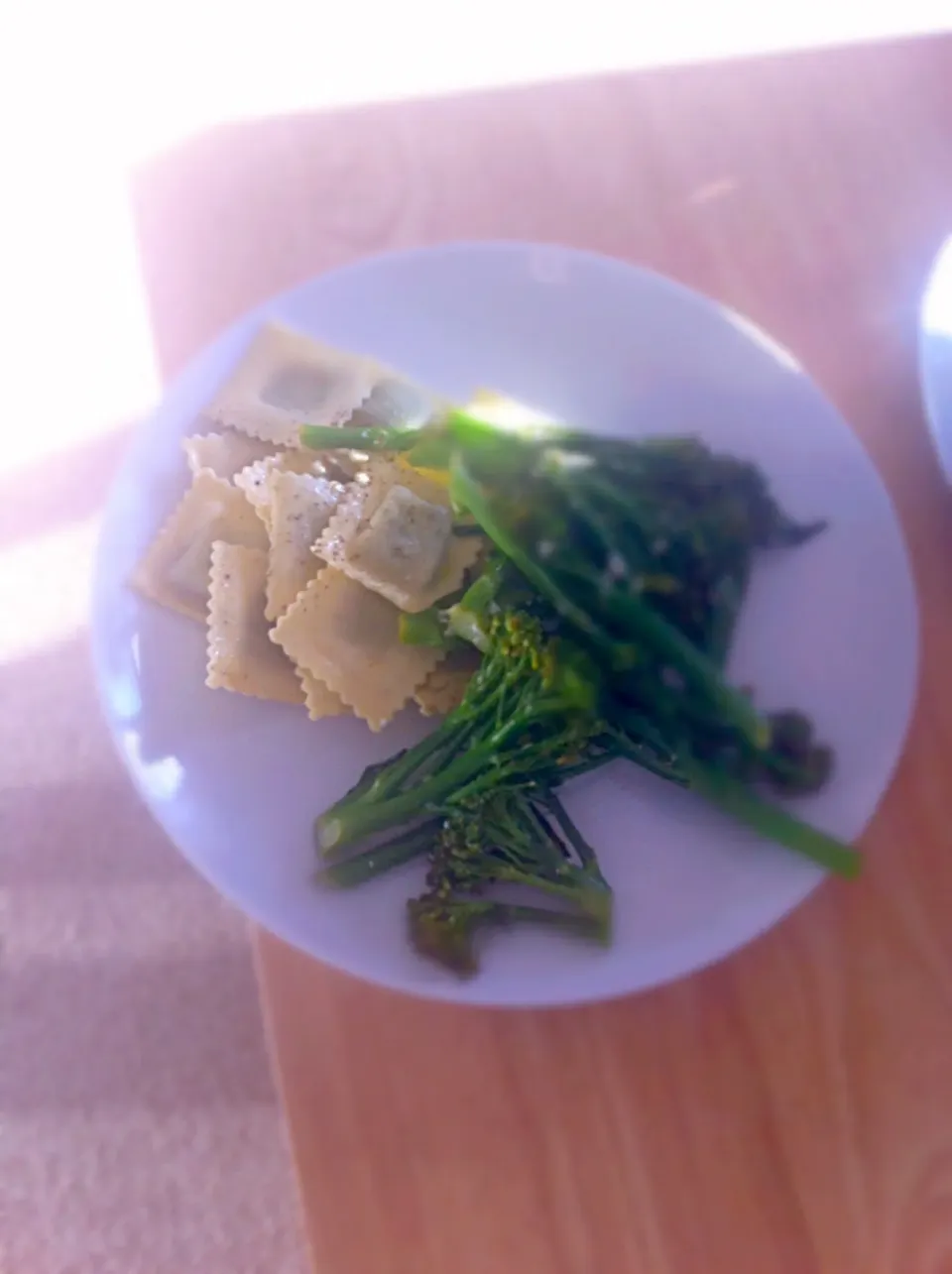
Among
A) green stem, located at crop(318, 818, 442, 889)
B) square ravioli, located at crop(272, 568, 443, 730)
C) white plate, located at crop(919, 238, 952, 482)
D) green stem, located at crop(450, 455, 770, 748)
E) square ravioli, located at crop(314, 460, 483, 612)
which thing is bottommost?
green stem, located at crop(318, 818, 442, 889)

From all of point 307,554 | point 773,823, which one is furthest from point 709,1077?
point 307,554

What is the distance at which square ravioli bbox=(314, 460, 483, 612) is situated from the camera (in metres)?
0.90

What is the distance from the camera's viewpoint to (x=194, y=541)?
36.4 inches

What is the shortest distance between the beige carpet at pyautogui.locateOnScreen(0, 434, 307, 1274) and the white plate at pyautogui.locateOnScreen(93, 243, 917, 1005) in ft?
2.34

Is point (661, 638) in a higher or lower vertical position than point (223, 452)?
higher

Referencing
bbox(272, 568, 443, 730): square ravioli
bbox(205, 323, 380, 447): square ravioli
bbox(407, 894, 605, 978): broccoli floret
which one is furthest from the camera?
bbox(205, 323, 380, 447): square ravioli

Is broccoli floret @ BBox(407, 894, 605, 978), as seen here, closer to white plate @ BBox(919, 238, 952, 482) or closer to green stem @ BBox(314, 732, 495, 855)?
green stem @ BBox(314, 732, 495, 855)

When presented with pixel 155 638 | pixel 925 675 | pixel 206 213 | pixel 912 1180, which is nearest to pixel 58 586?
pixel 206 213

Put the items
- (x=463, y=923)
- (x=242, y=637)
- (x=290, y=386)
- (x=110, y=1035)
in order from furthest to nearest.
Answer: (x=110, y=1035) < (x=290, y=386) < (x=242, y=637) < (x=463, y=923)

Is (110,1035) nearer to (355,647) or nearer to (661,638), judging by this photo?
(355,647)

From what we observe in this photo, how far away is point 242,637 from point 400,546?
0.16 meters

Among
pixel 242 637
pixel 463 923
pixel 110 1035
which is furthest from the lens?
pixel 110 1035

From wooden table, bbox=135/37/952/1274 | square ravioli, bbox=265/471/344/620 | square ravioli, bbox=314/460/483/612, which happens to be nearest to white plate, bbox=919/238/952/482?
wooden table, bbox=135/37/952/1274

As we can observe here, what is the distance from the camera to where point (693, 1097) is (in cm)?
82
